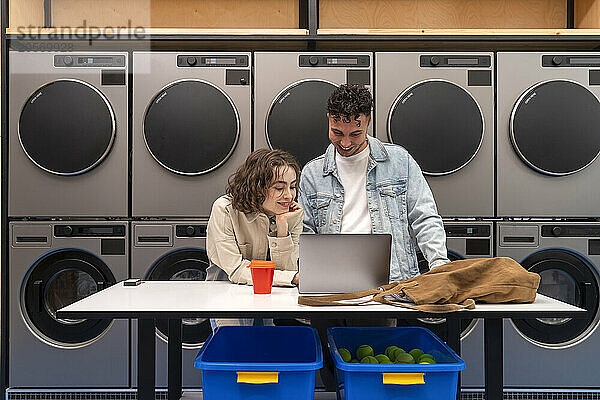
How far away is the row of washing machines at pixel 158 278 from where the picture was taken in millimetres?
2920

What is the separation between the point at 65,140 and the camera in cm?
294

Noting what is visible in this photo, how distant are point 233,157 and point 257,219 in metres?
0.88

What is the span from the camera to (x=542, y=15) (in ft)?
11.5

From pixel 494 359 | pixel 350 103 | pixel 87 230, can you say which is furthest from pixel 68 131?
pixel 494 359

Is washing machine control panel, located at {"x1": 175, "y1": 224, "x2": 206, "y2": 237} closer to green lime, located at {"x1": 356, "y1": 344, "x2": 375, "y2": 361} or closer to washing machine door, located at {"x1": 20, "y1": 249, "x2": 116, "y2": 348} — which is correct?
washing machine door, located at {"x1": 20, "y1": 249, "x2": 116, "y2": 348}

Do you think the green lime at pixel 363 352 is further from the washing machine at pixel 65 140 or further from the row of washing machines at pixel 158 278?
the washing machine at pixel 65 140

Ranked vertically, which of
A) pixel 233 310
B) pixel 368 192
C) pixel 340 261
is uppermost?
pixel 368 192

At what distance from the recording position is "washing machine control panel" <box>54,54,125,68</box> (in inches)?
117

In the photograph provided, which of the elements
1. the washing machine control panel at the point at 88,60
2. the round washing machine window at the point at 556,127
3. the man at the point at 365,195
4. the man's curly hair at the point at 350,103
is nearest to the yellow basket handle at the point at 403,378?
the man at the point at 365,195

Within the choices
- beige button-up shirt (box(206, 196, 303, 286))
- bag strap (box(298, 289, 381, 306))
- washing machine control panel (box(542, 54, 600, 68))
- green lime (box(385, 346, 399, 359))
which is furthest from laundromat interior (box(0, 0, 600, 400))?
bag strap (box(298, 289, 381, 306))

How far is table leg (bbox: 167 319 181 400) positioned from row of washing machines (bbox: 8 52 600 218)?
991 mm

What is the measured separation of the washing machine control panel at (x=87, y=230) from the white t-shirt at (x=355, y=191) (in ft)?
4.06

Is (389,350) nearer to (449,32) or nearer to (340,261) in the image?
(340,261)

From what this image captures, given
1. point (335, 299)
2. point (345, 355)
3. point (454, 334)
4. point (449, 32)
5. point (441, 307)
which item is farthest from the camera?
point (449, 32)
